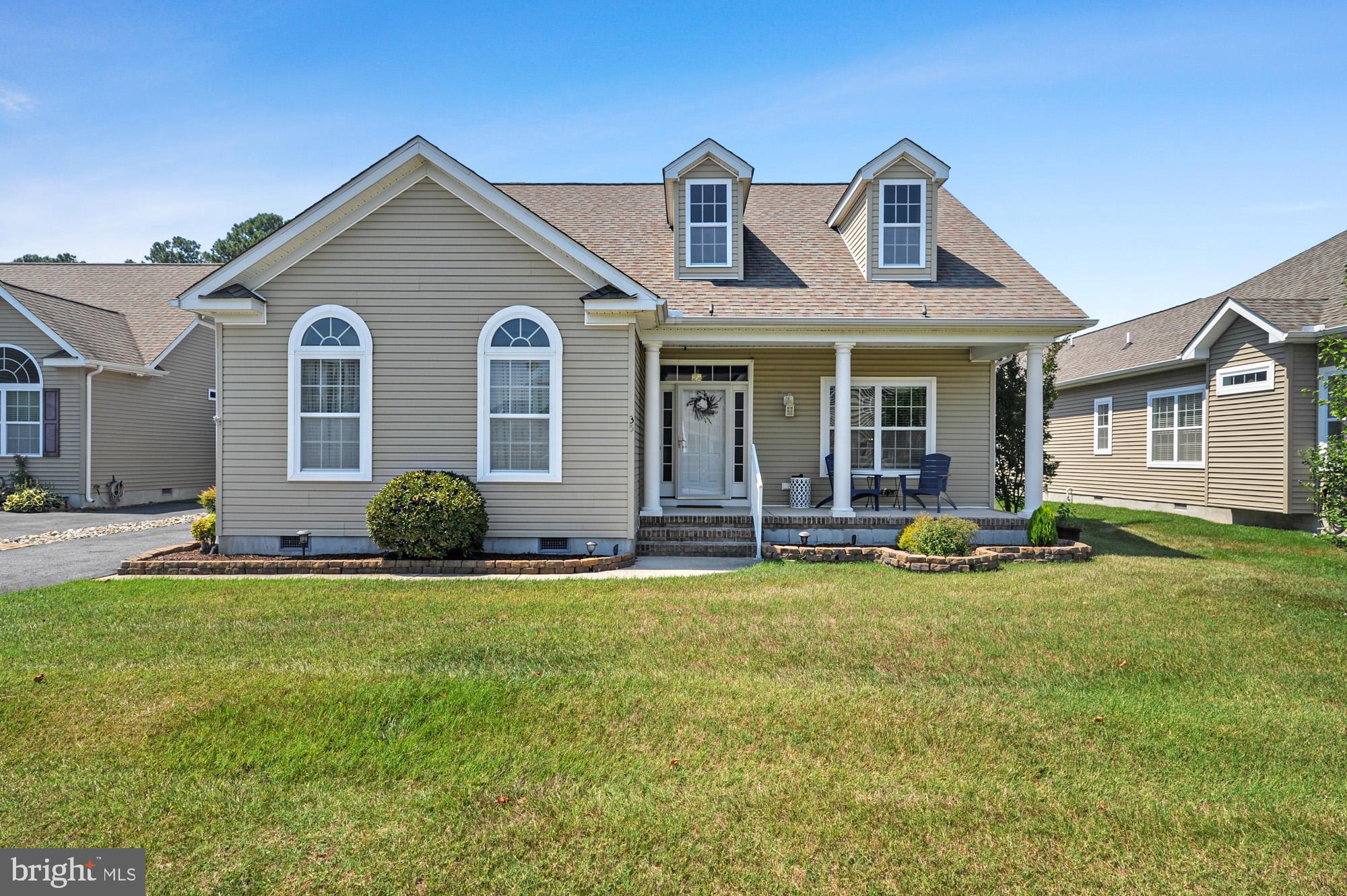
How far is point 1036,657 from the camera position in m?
5.65

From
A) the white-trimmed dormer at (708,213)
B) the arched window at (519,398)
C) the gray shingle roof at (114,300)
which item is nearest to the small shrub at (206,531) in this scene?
the arched window at (519,398)

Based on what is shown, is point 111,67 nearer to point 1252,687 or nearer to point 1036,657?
point 1036,657

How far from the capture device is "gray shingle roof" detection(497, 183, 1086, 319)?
38.0ft

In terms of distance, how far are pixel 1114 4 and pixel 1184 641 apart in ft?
28.6

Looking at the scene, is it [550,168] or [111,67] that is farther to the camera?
[550,168]

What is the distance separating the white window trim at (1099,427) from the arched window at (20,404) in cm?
2719

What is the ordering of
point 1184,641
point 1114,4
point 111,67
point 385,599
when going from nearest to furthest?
point 1184,641 → point 385,599 → point 1114,4 → point 111,67

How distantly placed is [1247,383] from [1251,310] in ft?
5.14

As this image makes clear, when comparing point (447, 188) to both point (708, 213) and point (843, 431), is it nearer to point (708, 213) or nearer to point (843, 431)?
point (708, 213)

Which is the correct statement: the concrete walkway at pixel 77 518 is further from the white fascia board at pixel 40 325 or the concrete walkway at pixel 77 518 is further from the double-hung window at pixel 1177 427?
the double-hung window at pixel 1177 427

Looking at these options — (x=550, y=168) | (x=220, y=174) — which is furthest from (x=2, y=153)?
(x=550, y=168)

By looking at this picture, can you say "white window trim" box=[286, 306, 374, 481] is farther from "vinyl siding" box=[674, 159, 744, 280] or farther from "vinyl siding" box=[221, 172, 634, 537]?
"vinyl siding" box=[674, 159, 744, 280]

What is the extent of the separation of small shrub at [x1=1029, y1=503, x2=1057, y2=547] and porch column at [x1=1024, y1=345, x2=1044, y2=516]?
2.07 feet

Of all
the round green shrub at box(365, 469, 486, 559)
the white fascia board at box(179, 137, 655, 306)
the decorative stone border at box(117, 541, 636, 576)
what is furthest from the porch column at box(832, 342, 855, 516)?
the round green shrub at box(365, 469, 486, 559)
